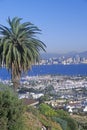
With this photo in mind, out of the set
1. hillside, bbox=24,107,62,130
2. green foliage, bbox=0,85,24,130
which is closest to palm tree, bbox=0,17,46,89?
hillside, bbox=24,107,62,130

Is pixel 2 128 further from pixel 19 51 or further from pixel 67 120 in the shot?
pixel 67 120

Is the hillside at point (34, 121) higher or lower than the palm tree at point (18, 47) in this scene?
lower

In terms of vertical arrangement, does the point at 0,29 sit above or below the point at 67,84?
above

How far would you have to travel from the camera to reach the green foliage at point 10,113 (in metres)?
13.4

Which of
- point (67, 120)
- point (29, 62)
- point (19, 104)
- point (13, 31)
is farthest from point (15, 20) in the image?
point (19, 104)

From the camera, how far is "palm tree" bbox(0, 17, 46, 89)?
22.6 metres

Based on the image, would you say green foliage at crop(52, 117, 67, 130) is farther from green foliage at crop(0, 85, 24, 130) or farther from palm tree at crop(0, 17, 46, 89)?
green foliage at crop(0, 85, 24, 130)

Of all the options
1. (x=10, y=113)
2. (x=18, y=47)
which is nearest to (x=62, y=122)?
(x=18, y=47)

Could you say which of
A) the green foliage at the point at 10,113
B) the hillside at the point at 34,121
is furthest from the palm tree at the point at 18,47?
the green foliage at the point at 10,113

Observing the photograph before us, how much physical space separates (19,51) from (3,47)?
886 mm

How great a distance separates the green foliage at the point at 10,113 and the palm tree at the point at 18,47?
8146 millimetres

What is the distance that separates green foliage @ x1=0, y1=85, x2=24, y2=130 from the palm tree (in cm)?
815

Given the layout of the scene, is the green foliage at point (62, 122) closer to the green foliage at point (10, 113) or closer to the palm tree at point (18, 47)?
the palm tree at point (18, 47)

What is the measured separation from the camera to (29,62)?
75.8 feet
